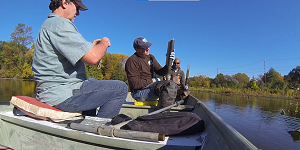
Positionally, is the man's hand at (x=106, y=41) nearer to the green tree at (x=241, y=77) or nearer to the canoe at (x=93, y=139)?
the canoe at (x=93, y=139)

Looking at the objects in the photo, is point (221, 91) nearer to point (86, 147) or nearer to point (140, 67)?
point (140, 67)

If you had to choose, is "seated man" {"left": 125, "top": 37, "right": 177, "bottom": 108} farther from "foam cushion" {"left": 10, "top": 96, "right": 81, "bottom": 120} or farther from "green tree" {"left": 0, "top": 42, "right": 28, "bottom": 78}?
"green tree" {"left": 0, "top": 42, "right": 28, "bottom": 78}

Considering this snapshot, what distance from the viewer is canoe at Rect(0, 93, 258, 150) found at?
3.51ft

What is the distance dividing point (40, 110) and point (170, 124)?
1.13 metres

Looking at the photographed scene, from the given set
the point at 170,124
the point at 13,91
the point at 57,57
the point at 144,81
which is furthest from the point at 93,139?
the point at 13,91

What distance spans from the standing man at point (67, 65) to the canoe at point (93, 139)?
0.67ft

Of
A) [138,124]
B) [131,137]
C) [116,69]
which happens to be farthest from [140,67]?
[116,69]

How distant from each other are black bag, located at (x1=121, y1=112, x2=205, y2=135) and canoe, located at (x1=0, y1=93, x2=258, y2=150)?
0.15 ft

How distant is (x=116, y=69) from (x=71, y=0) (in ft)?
159

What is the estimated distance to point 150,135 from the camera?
1220mm


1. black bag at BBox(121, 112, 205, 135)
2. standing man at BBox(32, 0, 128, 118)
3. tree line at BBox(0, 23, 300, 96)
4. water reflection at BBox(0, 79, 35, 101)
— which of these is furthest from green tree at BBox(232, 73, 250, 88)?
standing man at BBox(32, 0, 128, 118)

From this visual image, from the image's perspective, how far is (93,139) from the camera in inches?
53.6

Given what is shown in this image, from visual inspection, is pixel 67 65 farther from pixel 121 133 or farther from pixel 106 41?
pixel 121 133

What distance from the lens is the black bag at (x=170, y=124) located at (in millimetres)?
1501
